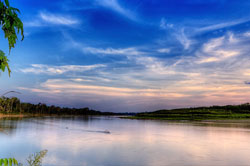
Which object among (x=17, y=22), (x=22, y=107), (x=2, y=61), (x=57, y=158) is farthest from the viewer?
(x=22, y=107)

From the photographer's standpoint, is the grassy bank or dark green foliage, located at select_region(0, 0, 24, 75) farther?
the grassy bank

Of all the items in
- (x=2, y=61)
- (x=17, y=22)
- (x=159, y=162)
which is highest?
(x=17, y=22)

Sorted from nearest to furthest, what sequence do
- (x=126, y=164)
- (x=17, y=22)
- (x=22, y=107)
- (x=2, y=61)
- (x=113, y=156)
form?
1. (x=2, y=61)
2. (x=17, y=22)
3. (x=126, y=164)
4. (x=113, y=156)
5. (x=22, y=107)

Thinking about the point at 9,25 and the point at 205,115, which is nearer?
the point at 9,25

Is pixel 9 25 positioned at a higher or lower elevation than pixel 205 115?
higher

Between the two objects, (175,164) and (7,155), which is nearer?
(175,164)

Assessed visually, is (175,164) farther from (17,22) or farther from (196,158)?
(17,22)

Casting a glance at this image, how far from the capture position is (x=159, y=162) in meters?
22.7

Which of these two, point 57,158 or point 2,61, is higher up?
point 2,61

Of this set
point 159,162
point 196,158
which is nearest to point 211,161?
point 196,158

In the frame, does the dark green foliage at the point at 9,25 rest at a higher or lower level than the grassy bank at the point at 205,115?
higher

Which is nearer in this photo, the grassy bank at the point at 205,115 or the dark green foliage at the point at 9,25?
the dark green foliage at the point at 9,25

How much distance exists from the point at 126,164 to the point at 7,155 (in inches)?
589

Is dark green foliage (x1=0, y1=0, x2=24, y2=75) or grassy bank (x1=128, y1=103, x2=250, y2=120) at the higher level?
dark green foliage (x1=0, y1=0, x2=24, y2=75)
